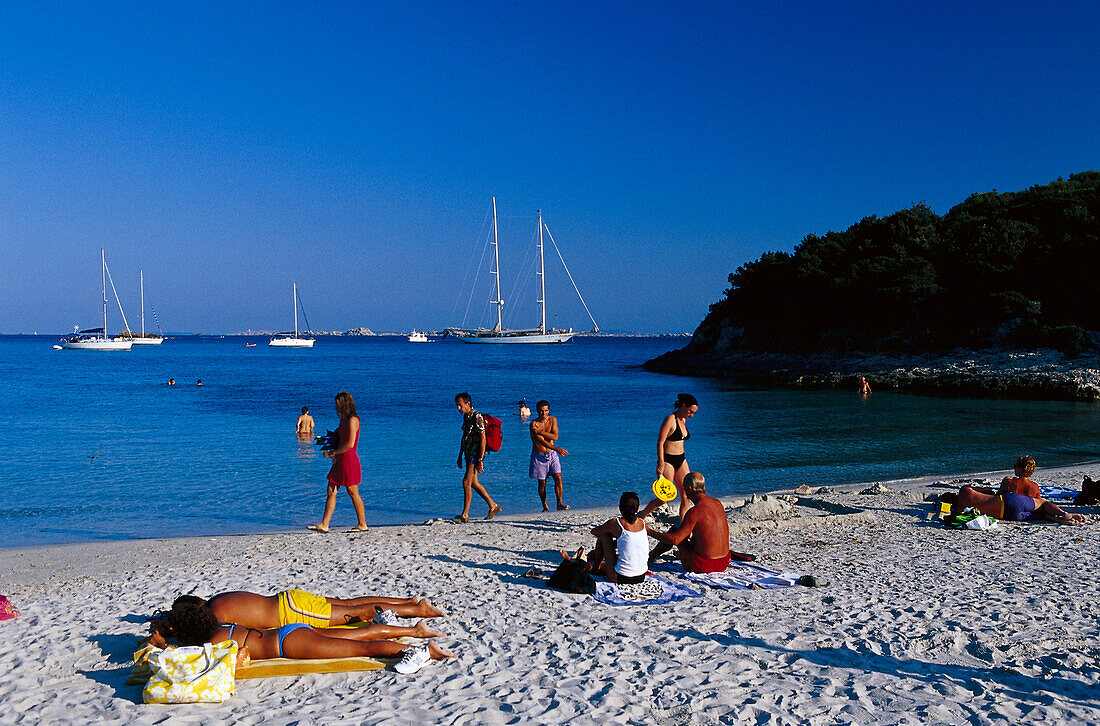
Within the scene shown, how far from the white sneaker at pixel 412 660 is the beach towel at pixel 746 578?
3.04 meters

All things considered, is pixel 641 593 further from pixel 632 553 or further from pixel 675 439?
pixel 675 439

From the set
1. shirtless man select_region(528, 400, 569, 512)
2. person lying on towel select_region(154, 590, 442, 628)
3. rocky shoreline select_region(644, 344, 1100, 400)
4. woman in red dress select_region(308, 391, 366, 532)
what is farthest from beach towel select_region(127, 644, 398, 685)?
rocky shoreline select_region(644, 344, 1100, 400)

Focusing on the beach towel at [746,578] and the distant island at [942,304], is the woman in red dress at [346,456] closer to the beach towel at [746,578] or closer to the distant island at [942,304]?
the beach towel at [746,578]

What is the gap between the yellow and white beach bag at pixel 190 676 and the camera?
4.71m

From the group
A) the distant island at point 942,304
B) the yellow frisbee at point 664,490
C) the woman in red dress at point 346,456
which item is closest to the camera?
the yellow frisbee at point 664,490

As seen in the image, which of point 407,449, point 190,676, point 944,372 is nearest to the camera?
point 190,676

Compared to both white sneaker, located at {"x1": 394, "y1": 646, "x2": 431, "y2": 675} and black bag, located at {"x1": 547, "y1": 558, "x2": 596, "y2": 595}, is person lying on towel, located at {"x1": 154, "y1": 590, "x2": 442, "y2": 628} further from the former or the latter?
black bag, located at {"x1": 547, "y1": 558, "x2": 596, "y2": 595}

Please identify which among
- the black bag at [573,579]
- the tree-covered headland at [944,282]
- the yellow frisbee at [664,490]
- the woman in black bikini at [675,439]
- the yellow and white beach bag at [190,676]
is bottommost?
the black bag at [573,579]

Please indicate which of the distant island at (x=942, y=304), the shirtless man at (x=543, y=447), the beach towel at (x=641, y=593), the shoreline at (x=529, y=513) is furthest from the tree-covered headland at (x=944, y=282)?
the beach towel at (x=641, y=593)

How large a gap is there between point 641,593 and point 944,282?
164 ft

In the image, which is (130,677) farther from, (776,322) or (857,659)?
(776,322)

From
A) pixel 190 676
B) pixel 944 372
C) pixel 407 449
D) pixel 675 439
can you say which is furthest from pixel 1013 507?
pixel 944 372

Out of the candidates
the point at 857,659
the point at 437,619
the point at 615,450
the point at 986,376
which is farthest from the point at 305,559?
the point at 986,376

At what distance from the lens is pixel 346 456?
9.35m
